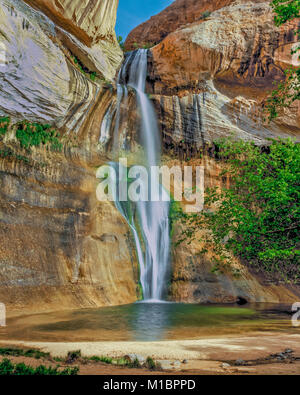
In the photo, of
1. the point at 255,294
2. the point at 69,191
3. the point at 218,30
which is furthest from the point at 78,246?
the point at 218,30

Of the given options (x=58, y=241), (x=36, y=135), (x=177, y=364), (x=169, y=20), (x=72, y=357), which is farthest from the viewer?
(x=169, y=20)

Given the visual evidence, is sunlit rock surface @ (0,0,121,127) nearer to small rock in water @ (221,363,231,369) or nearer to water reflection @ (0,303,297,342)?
water reflection @ (0,303,297,342)

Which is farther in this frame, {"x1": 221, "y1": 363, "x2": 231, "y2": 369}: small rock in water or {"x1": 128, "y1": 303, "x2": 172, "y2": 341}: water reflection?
{"x1": 128, "y1": 303, "x2": 172, "y2": 341}: water reflection

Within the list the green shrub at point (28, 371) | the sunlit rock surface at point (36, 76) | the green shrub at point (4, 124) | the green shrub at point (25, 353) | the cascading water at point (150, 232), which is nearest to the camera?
the green shrub at point (28, 371)

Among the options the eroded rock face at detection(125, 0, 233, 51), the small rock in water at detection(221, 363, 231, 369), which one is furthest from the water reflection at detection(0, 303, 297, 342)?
the eroded rock face at detection(125, 0, 233, 51)

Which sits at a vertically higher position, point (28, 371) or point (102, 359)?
point (28, 371)

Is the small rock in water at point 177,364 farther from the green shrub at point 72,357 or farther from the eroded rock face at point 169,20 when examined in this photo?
the eroded rock face at point 169,20

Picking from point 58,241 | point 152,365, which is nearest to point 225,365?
point 152,365

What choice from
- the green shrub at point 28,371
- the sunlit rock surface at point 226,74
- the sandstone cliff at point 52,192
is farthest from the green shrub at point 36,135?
the green shrub at point 28,371

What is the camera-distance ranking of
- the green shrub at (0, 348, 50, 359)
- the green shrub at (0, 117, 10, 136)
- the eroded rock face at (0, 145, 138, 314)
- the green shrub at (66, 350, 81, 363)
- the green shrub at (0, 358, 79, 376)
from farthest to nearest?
the green shrub at (0, 117, 10, 136), the eroded rock face at (0, 145, 138, 314), the green shrub at (0, 348, 50, 359), the green shrub at (66, 350, 81, 363), the green shrub at (0, 358, 79, 376)

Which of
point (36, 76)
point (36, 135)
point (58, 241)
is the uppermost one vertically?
point (36, 76)

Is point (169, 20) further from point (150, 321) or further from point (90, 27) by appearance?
point (150, 321)

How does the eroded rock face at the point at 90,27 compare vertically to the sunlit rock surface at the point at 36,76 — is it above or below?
above
